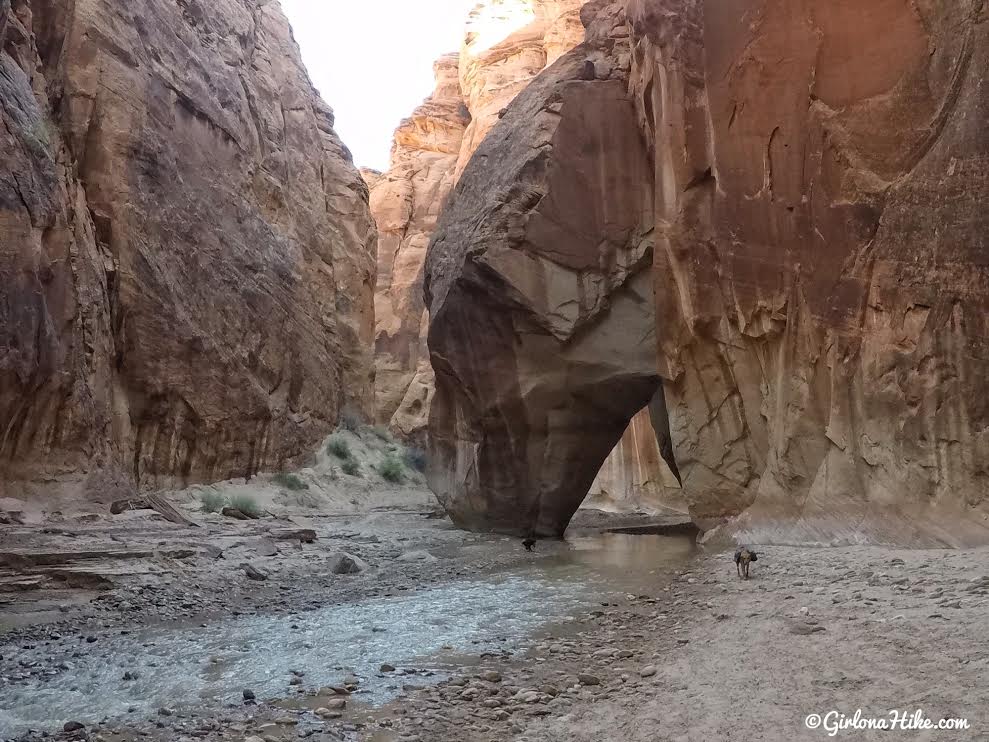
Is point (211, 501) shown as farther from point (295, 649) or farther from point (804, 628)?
point (804, 628)

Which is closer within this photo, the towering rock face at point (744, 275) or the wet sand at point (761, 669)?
the wet sand at point (761, 669)

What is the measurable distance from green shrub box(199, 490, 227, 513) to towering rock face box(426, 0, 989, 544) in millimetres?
5235

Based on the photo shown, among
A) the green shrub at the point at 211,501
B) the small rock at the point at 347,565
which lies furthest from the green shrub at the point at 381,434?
the small rock at the point at 347,565

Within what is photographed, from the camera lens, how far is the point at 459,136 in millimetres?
55938

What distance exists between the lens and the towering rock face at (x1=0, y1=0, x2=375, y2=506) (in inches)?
532

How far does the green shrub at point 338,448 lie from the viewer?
83.4 feet

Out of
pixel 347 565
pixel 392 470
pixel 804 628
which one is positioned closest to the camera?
pixel 804 628

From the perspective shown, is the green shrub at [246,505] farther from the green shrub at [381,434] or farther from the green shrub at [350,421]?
the green shrub at [381,434]

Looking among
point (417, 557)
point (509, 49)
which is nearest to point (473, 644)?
point (417, 557)

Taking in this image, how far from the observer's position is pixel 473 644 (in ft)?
22.1

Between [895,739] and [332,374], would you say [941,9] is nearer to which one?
[895,739]

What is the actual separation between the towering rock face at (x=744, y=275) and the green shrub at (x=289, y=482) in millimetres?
4996

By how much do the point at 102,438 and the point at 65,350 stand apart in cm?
215

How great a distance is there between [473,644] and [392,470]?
2090 cm
